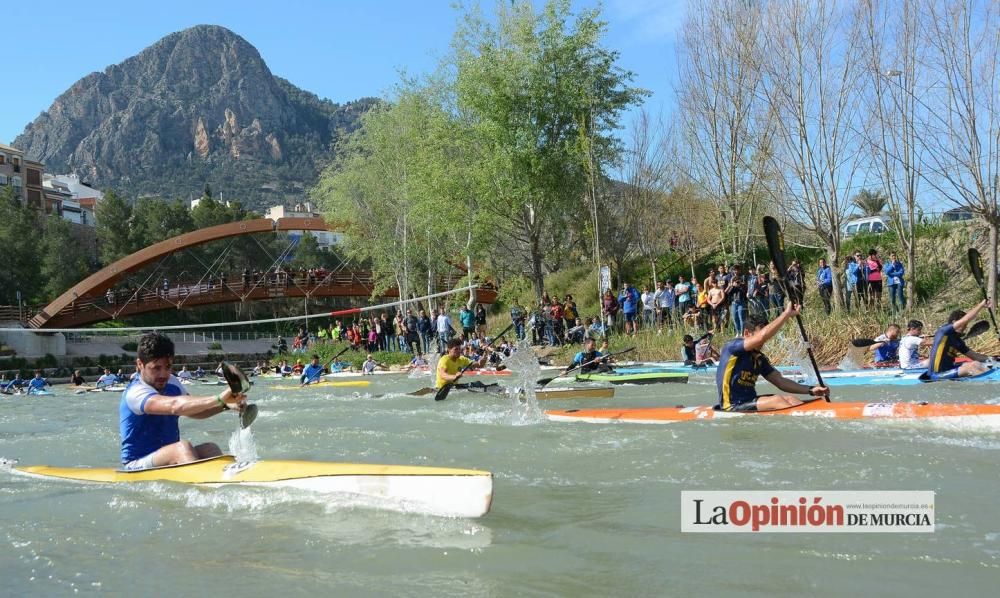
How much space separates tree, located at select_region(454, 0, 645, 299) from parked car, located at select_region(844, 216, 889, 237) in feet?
28.3

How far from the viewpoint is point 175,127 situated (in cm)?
19762

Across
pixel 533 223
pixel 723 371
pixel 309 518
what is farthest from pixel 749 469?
pixel 533 223

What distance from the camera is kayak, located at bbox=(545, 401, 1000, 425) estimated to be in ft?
28.6

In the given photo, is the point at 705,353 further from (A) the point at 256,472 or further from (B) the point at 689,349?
(A) the point at 256,472

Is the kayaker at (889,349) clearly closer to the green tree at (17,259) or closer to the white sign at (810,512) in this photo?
the white sign at (810,512)

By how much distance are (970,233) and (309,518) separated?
74.1 feet

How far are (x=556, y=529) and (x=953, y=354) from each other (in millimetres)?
9781

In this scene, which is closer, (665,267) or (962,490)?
(962,490)

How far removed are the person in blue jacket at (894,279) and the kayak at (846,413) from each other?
10.3 metres

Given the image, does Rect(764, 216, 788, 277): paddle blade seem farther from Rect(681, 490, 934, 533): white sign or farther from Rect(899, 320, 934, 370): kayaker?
Rect(899, 320, 934, 370): kayaker

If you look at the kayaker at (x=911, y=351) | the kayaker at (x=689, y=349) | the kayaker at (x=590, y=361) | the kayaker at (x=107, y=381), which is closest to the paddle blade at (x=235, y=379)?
the kayaker at (x=590, y=361)

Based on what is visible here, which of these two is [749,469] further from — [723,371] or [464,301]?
[464,301]

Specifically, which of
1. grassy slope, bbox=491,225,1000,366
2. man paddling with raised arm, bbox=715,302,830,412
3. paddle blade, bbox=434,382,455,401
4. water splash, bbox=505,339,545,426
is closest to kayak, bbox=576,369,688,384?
paddle blade, bbox=434,382,455,401

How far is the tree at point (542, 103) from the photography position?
2675cm
